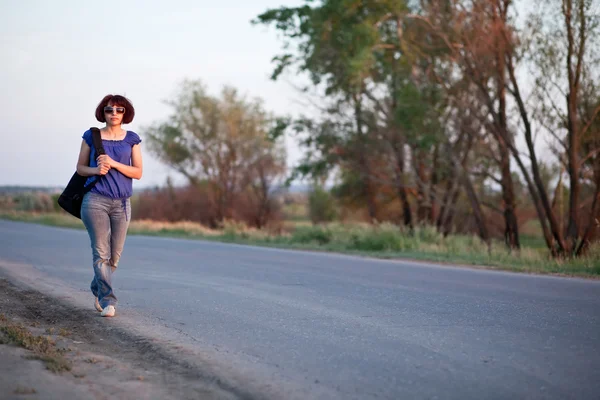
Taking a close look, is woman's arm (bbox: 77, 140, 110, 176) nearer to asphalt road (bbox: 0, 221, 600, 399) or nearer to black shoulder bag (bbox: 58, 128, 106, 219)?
black shoulder bag (bbox: 58, 128, 106, 219)

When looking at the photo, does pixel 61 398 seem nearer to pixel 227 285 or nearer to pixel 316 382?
pixel 316 382

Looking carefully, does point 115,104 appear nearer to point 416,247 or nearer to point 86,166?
point 86,166

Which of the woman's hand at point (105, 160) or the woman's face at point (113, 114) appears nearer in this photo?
the woman's hand at point (105, 160)

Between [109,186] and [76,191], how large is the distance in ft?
1.14

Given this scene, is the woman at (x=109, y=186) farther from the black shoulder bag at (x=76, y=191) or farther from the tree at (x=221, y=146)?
the tree at (x=221, y=146)

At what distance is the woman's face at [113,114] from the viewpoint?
7.60m

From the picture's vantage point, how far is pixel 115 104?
7629mm

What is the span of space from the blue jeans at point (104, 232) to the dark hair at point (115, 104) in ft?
2.82

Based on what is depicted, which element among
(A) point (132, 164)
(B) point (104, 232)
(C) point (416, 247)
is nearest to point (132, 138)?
(A) point (132, 164)

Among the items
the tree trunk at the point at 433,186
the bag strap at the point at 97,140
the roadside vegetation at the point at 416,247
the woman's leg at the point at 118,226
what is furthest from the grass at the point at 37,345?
the tree trunk at the point at 433,186

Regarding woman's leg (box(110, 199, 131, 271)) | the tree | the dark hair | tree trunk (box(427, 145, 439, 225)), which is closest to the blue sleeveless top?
woman's leg (box(110, 199, 131, 271))

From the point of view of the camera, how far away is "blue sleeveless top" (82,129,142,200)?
7516mm

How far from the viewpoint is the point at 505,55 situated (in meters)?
21.0

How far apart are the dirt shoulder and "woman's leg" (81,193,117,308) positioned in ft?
1.51
